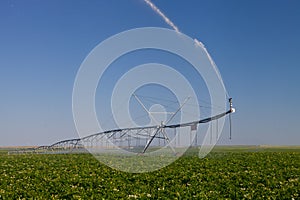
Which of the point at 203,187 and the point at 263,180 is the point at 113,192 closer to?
the point at 203,187

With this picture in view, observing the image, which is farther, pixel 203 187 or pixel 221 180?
pixel 221 180

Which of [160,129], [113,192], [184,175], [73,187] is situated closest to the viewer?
[113,192]

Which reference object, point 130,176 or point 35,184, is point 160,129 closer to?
point 130,176

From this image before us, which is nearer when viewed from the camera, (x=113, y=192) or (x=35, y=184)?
(x=113, y=192)

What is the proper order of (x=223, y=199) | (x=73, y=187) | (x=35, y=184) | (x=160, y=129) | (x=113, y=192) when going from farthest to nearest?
(x=160, y=129)
(x=35, y=184)
(x=73, y=187)
(x=113, y=192)
(x=223, y=199)

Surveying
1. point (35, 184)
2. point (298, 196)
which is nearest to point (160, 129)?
point (35, 184)

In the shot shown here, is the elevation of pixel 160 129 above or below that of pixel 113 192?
above

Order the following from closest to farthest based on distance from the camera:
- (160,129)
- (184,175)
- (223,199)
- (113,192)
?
(223,199) → (113,192) → (184,175) → (160,129)

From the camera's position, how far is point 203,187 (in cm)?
2250

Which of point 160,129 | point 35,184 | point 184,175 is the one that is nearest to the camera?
point 35,184

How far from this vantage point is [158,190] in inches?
851

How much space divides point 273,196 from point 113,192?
8.36 meters

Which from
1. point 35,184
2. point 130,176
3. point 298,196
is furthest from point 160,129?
point 298,196

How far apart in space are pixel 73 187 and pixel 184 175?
8.47 meters
